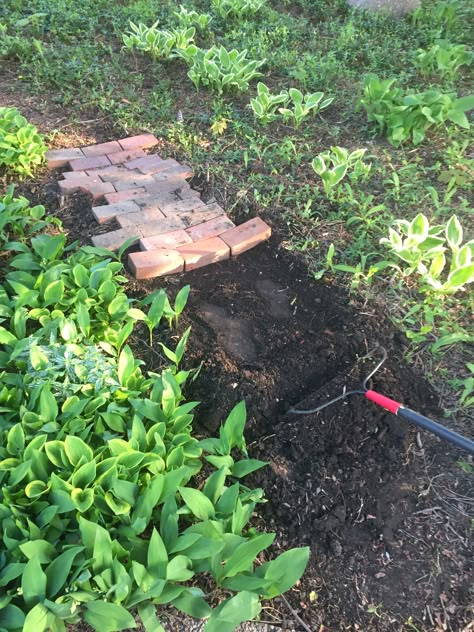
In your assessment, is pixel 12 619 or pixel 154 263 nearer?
pixel 12 619

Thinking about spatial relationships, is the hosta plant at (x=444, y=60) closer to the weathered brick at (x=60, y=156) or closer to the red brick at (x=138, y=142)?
the red brick at (x=138, y=142)

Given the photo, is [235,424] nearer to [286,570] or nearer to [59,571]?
[286,570]

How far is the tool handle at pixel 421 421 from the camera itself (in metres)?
1.86

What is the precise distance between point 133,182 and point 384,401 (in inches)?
Answer: 85.0

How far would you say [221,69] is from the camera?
13.3 feet

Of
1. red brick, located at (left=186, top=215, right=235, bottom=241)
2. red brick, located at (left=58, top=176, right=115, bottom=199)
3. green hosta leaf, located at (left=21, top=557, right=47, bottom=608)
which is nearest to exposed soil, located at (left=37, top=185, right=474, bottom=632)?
red brick, located at (left=186, top=215, right=235, bottom=241)

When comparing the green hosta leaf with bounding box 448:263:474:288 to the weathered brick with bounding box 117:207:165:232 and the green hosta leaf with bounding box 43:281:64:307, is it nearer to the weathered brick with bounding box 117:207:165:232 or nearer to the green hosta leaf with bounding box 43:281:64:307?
the weathered brick with bounding box 117:207:165:232

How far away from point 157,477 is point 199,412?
1.71ft

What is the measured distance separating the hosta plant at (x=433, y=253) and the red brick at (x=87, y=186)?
1.75 m

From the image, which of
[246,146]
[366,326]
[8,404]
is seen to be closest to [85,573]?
[8,404]

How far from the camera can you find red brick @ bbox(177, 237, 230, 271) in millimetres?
2844

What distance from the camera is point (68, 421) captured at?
1.92 m

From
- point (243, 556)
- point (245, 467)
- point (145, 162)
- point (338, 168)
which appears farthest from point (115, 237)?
point (243, 556)

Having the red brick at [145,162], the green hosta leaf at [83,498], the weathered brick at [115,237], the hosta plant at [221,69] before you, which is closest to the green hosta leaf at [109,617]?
the green hosta leaf at [83,498]
